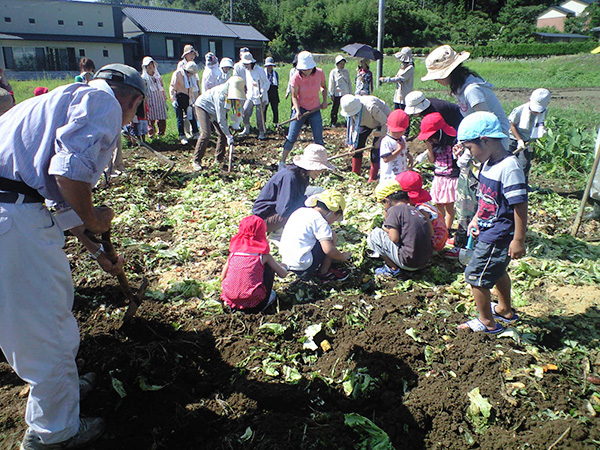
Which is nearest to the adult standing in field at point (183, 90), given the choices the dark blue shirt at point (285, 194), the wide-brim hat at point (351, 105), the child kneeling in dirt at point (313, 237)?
the wide-brim hat at point (351, 105)

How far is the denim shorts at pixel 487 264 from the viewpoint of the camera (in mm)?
3449

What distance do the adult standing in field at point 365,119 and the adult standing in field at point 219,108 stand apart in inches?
79.4

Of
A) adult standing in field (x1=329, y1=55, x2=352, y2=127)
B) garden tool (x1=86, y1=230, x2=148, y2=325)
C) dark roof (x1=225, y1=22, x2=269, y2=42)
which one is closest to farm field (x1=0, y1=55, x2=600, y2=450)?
garden tool (x1=86, y1=230, x2=148, y2=325)

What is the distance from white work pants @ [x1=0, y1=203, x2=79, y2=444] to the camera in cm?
234

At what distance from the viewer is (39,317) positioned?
2.43 m

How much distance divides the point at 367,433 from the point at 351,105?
5416mm

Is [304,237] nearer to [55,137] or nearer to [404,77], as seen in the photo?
[55,137]

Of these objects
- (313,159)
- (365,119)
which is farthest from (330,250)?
(365,119)

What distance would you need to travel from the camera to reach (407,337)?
384 cm

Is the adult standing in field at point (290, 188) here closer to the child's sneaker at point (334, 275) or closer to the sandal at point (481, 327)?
the child's sneaker at point (334, 275)

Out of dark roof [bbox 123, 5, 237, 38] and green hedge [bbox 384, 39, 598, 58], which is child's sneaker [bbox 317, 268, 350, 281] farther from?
green hedge [bbox 384, 39, 598, 58]

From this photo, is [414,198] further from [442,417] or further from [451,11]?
[451,11]

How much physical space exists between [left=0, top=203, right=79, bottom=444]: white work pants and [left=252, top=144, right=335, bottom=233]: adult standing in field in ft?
9.98

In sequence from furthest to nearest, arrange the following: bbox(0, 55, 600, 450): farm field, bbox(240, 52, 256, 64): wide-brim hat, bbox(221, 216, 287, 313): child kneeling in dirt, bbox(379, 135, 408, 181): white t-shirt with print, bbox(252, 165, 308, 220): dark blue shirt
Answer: bbox(240, 52, 256, 64): wide-brim hat → bbox(379, 135, 408, 181): white t-shirt with print → bbox(252, 165, 308, 220): dark blue shirt → bbox(221, 216, 287, 313): child kneeling in dirt → bbox(0, 55, 600, 450): farm field
